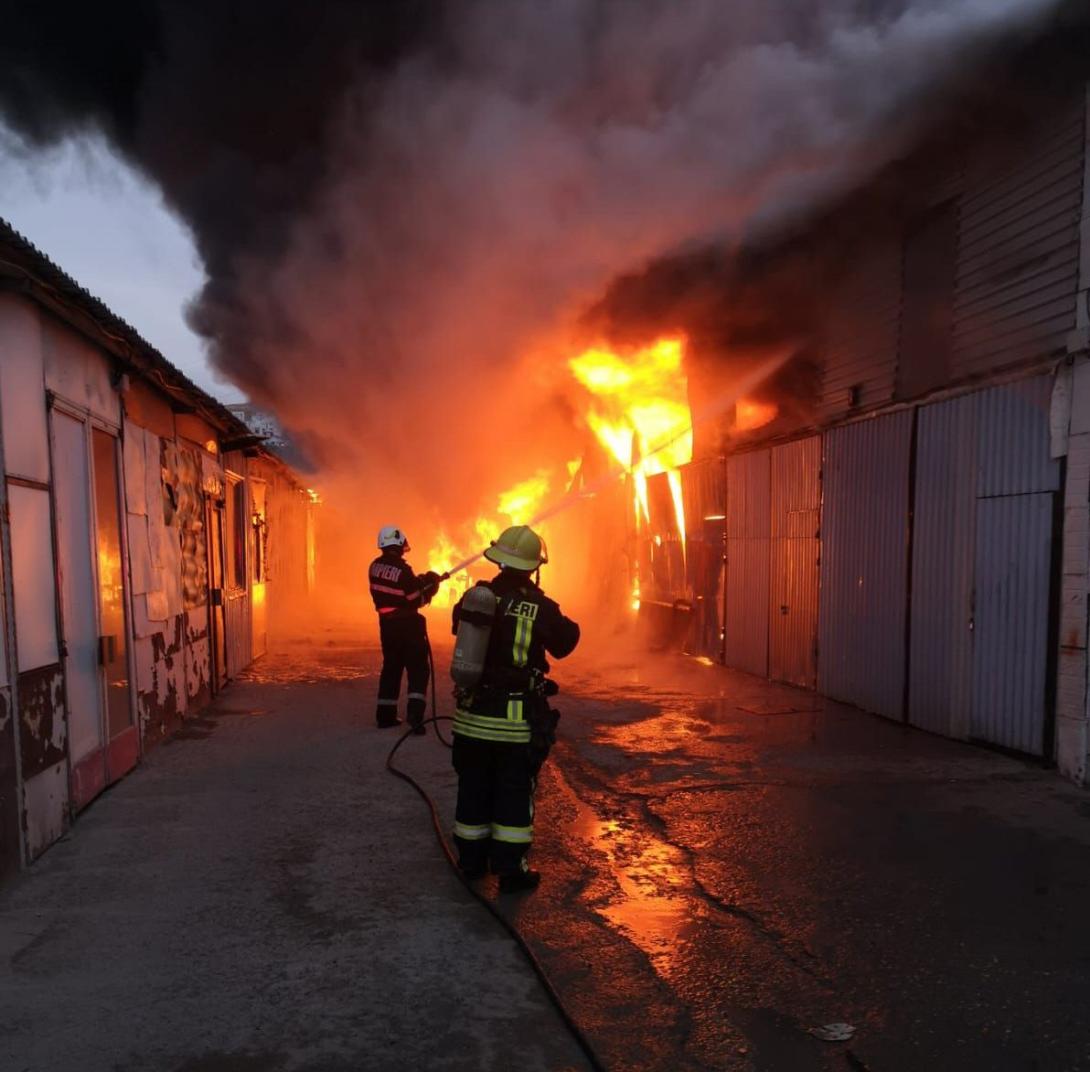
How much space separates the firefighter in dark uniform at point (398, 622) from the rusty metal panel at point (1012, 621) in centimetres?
440

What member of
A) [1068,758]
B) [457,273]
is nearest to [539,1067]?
[1068,758]

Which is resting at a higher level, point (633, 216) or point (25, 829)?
point (633, 216)

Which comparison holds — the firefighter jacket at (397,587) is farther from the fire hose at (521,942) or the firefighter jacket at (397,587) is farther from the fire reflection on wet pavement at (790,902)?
the fire hose at (521,942)

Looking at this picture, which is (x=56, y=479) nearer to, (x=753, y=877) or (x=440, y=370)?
(x=753, y=877)

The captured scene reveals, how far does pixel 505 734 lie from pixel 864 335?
256 inches

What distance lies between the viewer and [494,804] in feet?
12.8

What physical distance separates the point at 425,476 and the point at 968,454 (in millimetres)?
13231

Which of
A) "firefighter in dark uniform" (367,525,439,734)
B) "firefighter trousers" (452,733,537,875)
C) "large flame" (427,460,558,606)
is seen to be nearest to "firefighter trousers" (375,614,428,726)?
→ "firefighter in dark uniform" (367,525,439,734)

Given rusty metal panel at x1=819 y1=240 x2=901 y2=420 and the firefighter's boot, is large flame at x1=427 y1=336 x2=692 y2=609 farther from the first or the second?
the firefighter's boot

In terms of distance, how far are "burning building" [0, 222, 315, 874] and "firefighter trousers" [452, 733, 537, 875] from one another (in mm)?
2055

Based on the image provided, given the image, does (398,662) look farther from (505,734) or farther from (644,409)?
(644,409)

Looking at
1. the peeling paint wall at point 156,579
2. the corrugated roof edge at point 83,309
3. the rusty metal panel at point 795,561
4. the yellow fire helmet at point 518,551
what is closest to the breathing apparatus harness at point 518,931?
the yellow fire helmet at point 518,551

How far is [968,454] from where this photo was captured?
6457 millimetres

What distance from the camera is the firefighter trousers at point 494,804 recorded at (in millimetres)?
3709
